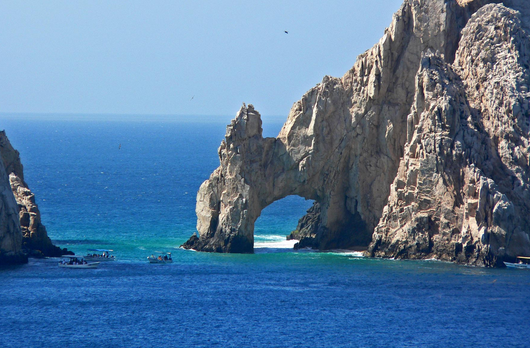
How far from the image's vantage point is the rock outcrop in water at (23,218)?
9606 centimetres

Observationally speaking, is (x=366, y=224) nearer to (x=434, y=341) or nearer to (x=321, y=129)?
(x=321, y=129)

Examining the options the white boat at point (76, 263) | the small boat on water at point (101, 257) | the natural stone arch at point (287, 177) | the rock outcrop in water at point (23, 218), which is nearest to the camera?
the rock outcrop in water at point (23, 218)

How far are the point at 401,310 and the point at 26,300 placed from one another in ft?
113

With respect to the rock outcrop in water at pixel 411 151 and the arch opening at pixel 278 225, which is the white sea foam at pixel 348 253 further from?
the arch opening at pixel 278 225

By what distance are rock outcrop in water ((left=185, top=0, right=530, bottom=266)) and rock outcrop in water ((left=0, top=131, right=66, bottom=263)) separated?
17901 millimetres

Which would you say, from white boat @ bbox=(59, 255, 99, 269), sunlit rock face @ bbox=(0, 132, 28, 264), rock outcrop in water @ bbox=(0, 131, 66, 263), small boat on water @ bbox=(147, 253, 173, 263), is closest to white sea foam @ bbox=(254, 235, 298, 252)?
small boat on water @ bbox=(147, 253, 173, 263)

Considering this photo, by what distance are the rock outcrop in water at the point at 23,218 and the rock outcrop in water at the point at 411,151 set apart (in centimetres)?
1790

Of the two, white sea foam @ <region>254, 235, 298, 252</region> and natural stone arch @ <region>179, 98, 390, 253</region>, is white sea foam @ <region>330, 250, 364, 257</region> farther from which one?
white sea foam @ <region>254, 235, 298, 252</region>

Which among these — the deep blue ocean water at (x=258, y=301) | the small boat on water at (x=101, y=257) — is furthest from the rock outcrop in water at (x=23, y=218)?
the small boat on water at (x=101, y=257)

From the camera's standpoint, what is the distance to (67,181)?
181625mm

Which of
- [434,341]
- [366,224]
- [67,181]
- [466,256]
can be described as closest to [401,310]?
[434,341]

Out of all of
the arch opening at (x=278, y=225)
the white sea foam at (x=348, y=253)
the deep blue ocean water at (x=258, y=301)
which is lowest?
the deep blue ocean water at (x=258, y=301)

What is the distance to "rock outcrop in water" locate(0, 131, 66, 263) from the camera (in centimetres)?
9606

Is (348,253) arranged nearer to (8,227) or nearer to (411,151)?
(411,151)
